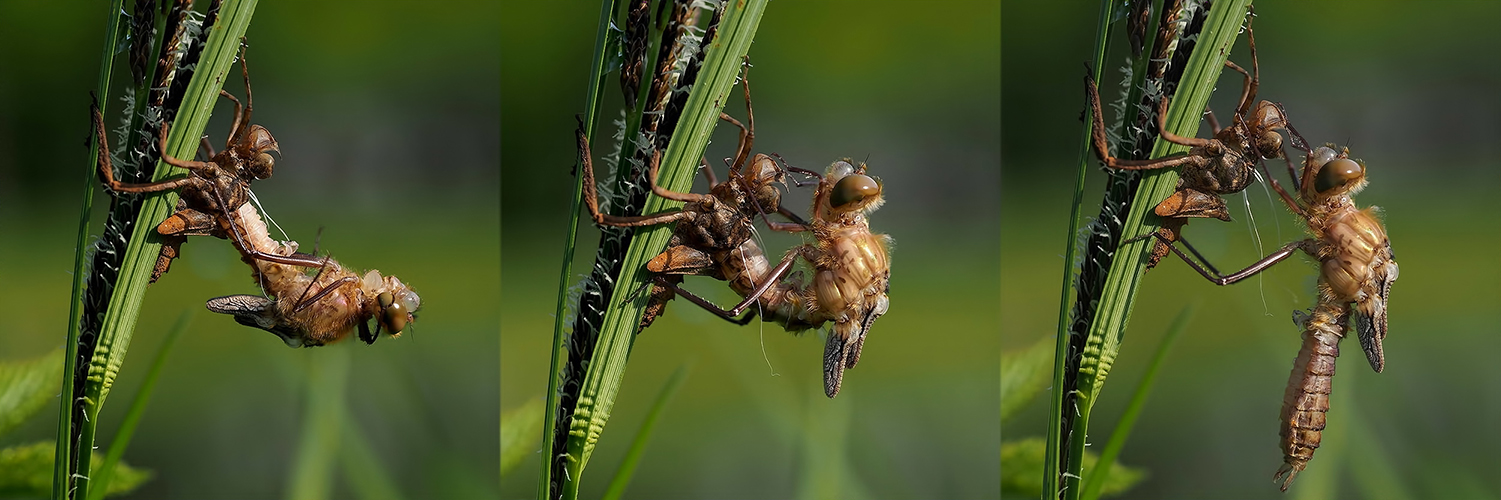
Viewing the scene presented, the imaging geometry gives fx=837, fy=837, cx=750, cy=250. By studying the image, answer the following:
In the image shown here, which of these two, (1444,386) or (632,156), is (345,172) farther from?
(1444,386)

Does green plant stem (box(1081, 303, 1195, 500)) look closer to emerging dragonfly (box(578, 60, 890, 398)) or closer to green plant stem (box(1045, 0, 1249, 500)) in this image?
green plant stem (box(1045, 0, 1249, 500))

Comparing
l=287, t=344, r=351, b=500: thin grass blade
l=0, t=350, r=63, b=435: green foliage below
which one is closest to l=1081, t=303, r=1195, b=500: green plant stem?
l=287, t=344, r=351, b=500: thin grass blade

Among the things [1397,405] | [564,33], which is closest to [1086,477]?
[1397,405]

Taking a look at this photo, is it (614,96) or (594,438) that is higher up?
(614,96)

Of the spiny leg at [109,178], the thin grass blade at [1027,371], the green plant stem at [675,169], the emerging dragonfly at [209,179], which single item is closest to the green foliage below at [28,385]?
the emerging dragonfly at [209,179]

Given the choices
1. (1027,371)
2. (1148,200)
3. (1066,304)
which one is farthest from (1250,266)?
(1027,371)

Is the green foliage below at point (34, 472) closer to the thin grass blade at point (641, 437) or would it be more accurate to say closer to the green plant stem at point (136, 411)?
the green plant stem at point (136, 411)
